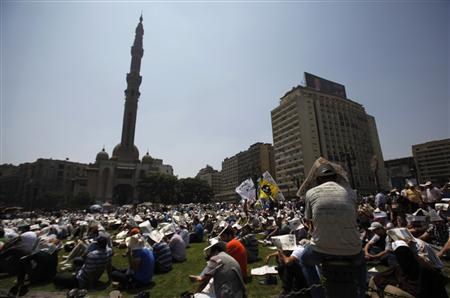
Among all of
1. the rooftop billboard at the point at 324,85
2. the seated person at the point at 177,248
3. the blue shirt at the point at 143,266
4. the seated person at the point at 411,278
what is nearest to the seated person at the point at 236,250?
the blue shirt at the point at 143,266

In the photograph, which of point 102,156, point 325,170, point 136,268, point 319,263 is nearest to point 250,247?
point 136,268

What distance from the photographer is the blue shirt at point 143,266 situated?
204 inches

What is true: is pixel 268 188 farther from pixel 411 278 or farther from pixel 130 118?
pixel 130 118

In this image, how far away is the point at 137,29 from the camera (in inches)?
3514

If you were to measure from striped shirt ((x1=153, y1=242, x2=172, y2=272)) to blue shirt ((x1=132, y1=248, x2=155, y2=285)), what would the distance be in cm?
108

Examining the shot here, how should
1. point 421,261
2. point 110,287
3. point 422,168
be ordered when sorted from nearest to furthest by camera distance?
1. point 421,261
2. point 110,287
3. point 422,168

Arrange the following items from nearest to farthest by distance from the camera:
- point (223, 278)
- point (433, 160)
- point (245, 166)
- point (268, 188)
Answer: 1. point (223, 278)
2. point (268, 188)
3. point (433, 160)
4. point (245, 166)

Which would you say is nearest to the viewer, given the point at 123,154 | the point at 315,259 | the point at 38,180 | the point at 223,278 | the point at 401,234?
the point at 315,259

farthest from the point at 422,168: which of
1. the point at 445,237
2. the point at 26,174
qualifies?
the point at 26,174

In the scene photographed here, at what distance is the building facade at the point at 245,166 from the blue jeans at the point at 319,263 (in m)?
76.6

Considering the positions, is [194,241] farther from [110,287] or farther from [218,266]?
[218,266]

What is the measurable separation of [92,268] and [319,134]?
224ft

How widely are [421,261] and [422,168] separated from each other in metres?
124

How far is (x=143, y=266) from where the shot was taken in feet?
17.2
